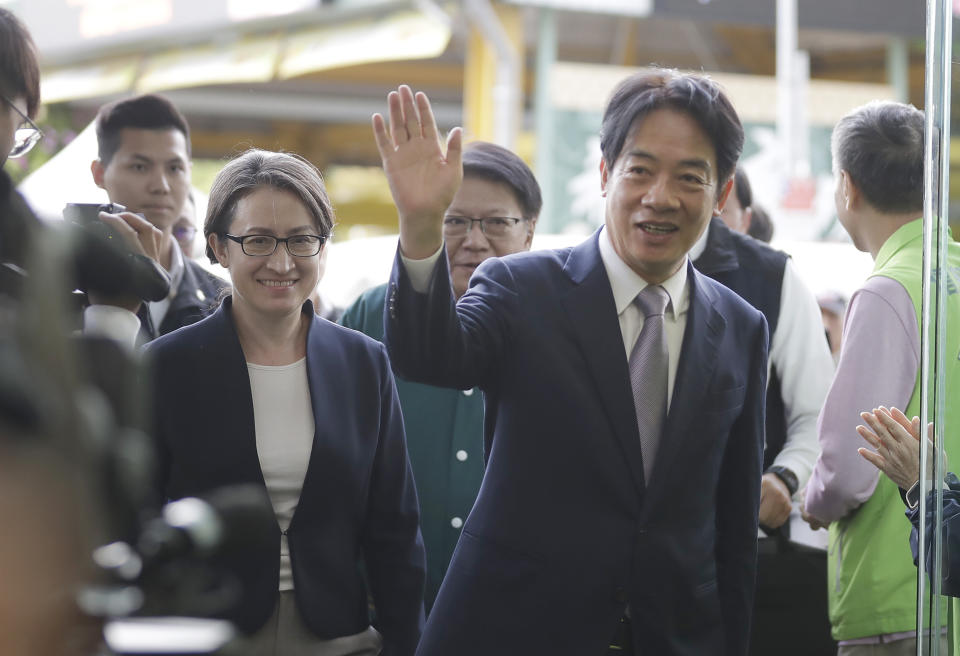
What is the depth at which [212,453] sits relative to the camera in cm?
204

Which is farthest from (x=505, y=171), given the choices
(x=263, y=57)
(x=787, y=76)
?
(x=787, y=76)

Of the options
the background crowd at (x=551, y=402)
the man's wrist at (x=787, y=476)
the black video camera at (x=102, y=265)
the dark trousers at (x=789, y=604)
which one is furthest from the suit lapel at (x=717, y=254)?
the black video camera at (x=102, y=265)

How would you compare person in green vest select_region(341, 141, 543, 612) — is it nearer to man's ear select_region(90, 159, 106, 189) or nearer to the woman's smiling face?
the woman's smiling face

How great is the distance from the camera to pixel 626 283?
2.01m

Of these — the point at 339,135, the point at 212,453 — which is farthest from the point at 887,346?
the point at 339,135

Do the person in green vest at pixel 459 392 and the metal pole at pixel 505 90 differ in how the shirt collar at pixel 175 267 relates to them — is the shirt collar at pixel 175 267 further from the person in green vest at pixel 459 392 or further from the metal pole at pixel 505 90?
the metal pole at pixel 505 90

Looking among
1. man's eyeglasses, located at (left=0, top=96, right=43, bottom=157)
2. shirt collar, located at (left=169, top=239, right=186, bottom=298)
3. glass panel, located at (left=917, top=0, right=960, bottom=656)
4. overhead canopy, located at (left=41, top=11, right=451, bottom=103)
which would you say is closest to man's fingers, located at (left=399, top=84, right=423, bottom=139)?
man's eyeglasses, located at (left=0, top=96, right=43, bottom=157)

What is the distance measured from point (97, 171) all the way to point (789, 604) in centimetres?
207

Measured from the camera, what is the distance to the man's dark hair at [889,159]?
8.00 ft

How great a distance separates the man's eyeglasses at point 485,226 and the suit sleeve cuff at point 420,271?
1.17 m

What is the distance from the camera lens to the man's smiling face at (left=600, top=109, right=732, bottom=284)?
78.1 inches

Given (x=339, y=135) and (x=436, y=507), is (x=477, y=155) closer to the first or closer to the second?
(x=436, y=507)

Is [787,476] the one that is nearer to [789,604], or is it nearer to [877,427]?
[789,604]

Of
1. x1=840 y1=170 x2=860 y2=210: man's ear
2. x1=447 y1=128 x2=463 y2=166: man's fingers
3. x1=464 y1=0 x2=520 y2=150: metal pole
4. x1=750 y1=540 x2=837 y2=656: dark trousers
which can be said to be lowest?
x1=750 y1=540 x2=837 y2=656: dark trousers
